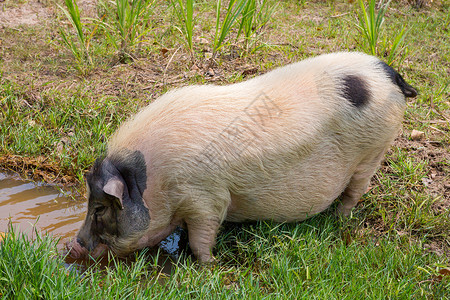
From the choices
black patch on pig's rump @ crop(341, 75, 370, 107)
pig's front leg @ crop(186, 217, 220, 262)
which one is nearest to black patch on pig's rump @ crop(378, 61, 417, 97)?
black patch on pig's rump @ crop(341, 75, 370, 107)

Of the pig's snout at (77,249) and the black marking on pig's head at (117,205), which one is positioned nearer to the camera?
the black marking on pig's head at (117,205)

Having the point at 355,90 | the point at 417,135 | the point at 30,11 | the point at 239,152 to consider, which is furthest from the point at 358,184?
the point at 30,11

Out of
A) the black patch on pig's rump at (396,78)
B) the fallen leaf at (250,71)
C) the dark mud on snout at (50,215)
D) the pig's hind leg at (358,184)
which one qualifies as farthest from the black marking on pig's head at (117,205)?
the fallen leaf at (250,71)

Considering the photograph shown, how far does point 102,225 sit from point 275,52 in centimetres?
345

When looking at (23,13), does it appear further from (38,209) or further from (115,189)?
(115,189)

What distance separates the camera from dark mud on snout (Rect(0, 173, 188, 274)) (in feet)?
12.9

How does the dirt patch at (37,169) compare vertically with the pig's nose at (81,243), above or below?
below

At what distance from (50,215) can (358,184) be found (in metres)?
2.52

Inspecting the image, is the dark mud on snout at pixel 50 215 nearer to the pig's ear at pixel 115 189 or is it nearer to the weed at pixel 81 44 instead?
the pig's ear at pixel 115 189

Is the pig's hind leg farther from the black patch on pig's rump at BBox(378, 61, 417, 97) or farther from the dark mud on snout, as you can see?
the dark mud on snout

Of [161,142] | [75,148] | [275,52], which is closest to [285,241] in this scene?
[161,142]

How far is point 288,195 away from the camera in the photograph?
154 inches

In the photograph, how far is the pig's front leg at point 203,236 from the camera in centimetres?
363

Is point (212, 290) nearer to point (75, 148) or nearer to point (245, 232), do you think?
point (245, 232)
